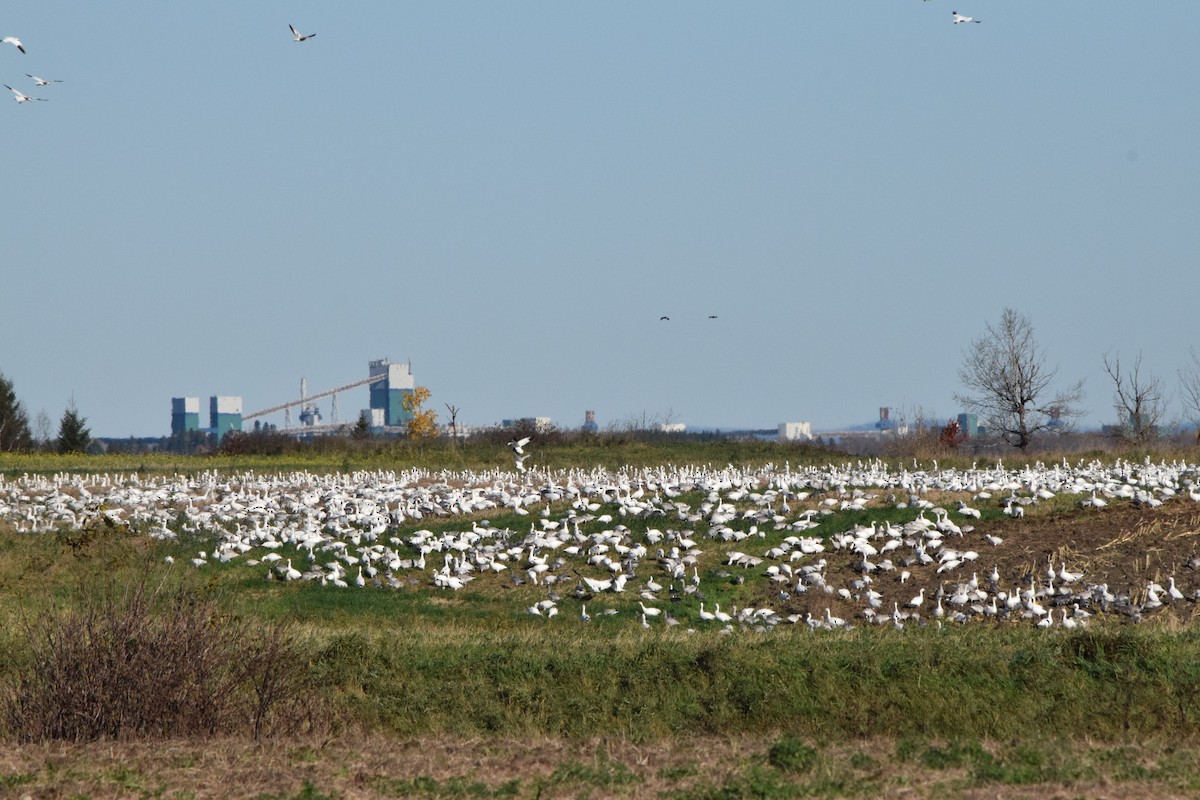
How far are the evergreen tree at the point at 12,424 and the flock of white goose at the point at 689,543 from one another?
41.4 metres

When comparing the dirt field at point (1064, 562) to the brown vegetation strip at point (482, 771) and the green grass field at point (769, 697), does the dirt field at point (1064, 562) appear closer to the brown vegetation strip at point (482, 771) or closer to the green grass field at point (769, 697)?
the green grass field at point (769, 697)

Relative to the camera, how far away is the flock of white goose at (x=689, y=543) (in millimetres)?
19422

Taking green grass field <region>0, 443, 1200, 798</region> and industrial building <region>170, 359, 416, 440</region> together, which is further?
industrial building <region>170, 359, 416, 440</region>

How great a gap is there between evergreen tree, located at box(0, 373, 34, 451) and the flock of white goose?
4135cm

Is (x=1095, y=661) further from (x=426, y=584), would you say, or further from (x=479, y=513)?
(x=479, y=513)

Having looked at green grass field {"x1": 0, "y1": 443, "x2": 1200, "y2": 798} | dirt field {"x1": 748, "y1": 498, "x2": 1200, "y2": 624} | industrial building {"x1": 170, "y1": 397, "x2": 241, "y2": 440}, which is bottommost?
green grass field {"x1": 0, "y1": 443, "x2": 1200, "y2": 798}

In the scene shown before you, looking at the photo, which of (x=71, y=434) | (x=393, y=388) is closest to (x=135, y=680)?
(x=71, y=434)

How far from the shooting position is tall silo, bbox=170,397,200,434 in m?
159

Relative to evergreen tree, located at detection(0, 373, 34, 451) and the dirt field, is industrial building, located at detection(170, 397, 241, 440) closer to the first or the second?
evergreen tree, located at detection(0, 373, 34, 451)

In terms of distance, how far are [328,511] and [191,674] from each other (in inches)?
653

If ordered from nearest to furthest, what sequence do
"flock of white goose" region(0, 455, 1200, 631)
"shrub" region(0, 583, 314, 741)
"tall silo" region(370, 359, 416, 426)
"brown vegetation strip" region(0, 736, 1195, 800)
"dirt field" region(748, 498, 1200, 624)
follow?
1. "brown vegetation strip" region(0, 736, 1195, 800)
2. "shrub" region(0, 583, 314, 741)
3. "flock of white goose" region(0, 455, 1200, 631)
4. "dirt field" region(748, 498, 1200, 624)
5. "tall silo" region(370, 359, 416, 426)

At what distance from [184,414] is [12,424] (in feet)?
292

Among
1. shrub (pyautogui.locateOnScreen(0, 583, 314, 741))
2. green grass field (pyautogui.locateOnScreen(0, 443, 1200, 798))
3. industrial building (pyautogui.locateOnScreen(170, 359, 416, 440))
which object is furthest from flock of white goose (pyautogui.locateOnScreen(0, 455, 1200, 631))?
industrial building (pyautogui.locateOnScreen(170, 359, 416, 440))

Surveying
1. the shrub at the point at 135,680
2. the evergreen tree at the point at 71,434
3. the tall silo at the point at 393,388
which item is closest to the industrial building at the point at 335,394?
the tall silo at the point at 393,388
